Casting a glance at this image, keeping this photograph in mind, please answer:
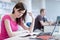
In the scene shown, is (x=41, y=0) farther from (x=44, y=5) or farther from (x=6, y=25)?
(x=6, y=25)

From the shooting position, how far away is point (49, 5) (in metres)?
6.57

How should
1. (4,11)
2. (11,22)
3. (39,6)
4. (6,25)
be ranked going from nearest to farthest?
(6,25) < (11,22) < (4,11) < (39,6)

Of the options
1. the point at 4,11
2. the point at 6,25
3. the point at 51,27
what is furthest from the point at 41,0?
the point at 6,25

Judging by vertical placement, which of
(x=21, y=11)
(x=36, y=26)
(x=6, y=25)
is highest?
(x=21, y=11)

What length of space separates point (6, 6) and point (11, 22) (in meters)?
1.57

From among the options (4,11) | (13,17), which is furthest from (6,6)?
(13,17)

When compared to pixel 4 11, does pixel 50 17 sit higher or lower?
lower

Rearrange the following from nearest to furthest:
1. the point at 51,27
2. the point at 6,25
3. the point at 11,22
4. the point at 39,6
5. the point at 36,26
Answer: the point at 6,25, the point at 11,22, the point at 51,27, the point at 36,26, the point at 39,6

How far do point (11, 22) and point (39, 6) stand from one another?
160 inches

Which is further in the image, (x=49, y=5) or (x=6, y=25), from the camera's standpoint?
(x=49, y=5)

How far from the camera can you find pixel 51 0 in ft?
21.6

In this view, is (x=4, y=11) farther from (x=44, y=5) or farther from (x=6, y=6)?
(x=44, y=5)

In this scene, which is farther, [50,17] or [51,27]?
[50,17]

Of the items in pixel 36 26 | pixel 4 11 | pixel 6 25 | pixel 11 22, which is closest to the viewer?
pixel 6 25
